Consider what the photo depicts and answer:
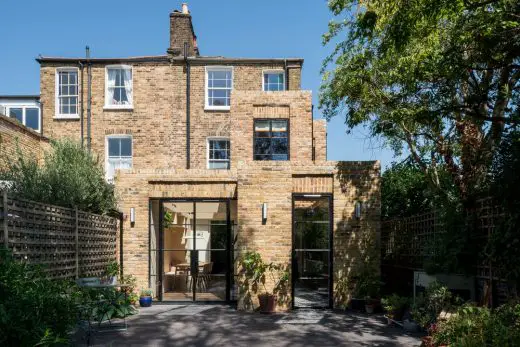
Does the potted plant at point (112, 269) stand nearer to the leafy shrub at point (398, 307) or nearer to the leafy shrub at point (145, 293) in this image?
the leafy shrub at point (145, 293)

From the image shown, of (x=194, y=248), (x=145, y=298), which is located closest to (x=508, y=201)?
(x=194, y=248)

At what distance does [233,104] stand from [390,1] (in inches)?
338

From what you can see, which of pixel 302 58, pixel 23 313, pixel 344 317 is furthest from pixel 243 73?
pixel 23 313

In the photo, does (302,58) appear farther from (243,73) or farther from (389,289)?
(389,289)

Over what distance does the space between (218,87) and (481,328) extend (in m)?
14.9

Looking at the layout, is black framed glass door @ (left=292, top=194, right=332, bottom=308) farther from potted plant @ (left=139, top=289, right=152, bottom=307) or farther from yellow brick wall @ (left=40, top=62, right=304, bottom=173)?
yellow brick wall @ (left=40, top=62, right=304, bottom=173)

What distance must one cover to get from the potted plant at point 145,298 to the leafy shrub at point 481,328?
22.6 feet

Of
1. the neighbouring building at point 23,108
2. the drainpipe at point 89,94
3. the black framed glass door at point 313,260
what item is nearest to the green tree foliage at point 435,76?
the black framed glass door at point 313,260

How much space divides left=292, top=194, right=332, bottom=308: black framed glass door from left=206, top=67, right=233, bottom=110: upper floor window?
8444 millimetres

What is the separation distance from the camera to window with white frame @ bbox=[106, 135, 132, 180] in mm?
18797

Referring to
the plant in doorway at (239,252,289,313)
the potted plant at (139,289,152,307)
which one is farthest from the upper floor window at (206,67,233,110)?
the plant in doorway at (239,252,289,313)

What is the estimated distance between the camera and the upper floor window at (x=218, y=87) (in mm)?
19141

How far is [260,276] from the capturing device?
11.1 m

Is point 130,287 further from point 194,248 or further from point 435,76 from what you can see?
point 435,76
